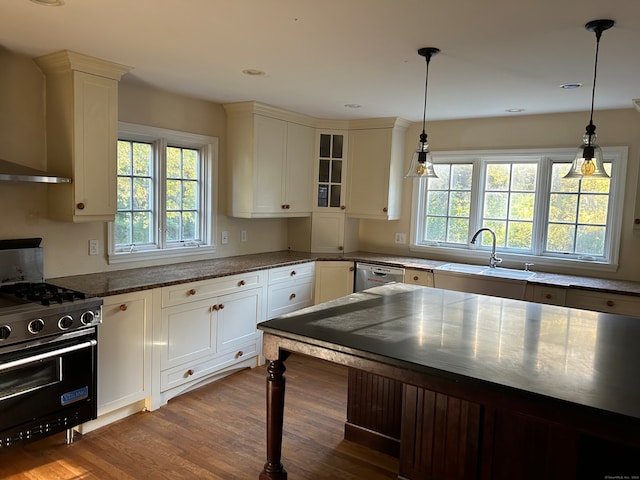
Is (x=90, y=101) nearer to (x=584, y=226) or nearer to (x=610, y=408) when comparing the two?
(x=610, y=408)

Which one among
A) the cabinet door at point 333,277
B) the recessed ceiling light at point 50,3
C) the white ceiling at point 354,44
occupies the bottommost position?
the cabinet door at point 333,277

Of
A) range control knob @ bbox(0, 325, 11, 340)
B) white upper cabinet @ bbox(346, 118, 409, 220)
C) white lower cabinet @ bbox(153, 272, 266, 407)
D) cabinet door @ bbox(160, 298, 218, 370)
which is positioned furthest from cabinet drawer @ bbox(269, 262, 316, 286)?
range control knob @ bbox(0, 325, 11, 340)

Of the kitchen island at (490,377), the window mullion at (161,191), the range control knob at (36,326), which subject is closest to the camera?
the kitchen island at (490,377)

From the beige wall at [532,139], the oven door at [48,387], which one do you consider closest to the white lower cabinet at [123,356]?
the oven door at [48,387]

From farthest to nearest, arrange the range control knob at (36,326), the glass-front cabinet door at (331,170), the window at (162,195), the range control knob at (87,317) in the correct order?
the glass-front cabinet door at (331,170) → the window at (162,195) → the range control knob at (87,317) → the range control knob at (36,326)

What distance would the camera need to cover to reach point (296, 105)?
13.4ft

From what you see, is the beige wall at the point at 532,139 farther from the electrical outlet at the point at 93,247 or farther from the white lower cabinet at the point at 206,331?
the electrical outlet at the point at 93,247

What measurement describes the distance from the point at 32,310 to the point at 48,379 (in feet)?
1.38

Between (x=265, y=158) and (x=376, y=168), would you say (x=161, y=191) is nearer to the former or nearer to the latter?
(x=265, y=158)

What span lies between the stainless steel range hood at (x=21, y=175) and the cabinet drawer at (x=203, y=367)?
1447 millimetres

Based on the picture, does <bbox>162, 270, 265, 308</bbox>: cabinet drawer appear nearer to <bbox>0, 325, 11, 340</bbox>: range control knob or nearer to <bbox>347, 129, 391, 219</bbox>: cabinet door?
<bbox>0, 325, 11, 340</bbox>: range control knob

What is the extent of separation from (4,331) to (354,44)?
7.54 ft

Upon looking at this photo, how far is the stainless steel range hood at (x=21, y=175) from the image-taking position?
245cm

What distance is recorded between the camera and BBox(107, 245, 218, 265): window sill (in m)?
3.38
